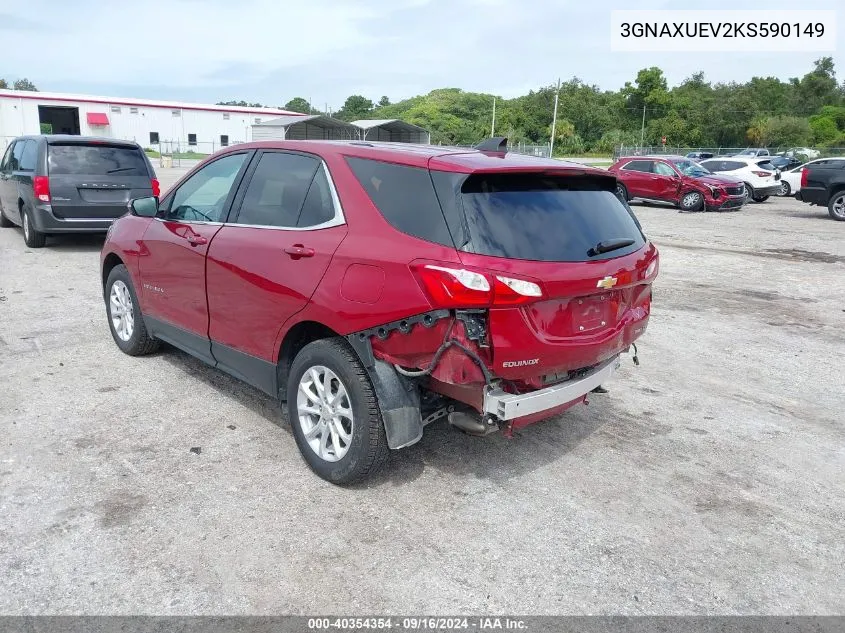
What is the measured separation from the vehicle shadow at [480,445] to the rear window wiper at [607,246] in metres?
1.33

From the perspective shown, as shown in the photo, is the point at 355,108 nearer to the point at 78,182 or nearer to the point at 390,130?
the point at 390,130

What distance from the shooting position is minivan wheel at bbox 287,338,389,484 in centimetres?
346

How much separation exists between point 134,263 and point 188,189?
87 cm

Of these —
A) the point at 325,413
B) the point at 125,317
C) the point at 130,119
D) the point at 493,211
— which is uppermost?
the point at 130,119

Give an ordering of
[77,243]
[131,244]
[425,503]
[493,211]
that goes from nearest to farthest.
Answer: [493,211] < [425,503] < [131,244] < [77,243]

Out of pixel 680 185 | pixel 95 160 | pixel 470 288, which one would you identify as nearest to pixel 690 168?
pixel 680 185

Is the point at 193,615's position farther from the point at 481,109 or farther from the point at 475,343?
the point at 481,109

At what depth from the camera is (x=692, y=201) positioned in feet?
68.2

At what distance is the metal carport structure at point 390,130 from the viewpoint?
151 ft

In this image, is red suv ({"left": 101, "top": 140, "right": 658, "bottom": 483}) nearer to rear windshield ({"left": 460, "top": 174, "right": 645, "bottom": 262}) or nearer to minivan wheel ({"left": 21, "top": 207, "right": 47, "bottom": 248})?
rear windshield ({"left": 460, "top": 174, "right": 645, "bottom": 262})

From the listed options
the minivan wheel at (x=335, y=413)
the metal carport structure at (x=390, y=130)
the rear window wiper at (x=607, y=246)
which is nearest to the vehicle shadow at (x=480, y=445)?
the minivan wheel at (x=335, y=413)

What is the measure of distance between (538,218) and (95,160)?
9.03 meters

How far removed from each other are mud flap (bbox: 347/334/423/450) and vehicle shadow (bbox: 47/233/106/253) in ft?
28.2

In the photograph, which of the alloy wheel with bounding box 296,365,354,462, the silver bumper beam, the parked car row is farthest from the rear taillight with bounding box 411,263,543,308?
the alloy wheel with bounding box 296,365,354,462
